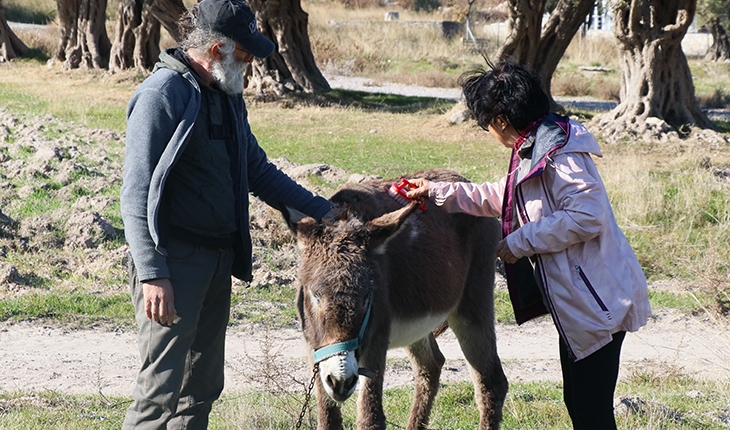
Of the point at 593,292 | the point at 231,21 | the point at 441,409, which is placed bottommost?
the point at 441,409

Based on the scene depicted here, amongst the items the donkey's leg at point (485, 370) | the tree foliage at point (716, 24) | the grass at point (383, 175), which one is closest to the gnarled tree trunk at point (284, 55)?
the grass at point (383, 175)

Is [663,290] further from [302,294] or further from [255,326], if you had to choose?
[302,294]

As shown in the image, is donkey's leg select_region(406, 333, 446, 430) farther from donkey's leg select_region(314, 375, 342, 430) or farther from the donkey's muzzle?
the donkey's muzzle

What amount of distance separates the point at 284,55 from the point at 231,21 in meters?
21.7

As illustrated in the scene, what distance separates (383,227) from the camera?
4.09 metres

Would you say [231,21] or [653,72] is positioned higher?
[231,21]

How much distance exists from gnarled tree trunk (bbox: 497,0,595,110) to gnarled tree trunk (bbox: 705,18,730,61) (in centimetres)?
2696

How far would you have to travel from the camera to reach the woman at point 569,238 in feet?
12.4

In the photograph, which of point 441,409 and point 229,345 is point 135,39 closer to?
point 229,345

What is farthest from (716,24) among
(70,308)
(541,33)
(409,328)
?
(409,328)

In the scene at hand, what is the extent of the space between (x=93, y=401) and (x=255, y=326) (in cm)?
235

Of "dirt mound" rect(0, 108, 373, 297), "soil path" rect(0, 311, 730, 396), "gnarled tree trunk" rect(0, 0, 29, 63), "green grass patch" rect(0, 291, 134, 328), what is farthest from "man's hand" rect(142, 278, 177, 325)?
"gnarled tree trunk" rect(0, 0, 29, 63)

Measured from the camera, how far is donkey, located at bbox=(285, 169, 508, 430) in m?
3.85

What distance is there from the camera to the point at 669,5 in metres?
17.8
